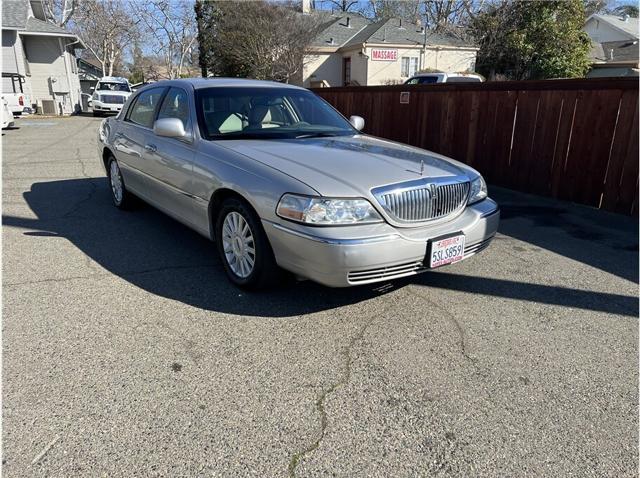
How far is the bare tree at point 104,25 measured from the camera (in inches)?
1638

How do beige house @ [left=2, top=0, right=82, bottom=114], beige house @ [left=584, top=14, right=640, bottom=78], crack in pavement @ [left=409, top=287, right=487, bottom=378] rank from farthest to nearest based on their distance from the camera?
beige house @ [left=584, top=14, right=640, bottom=78]
beige house @ [left=2, top=0, right=82, bottom=114]
crack in pavement @ [left=409, top=287, right=487, bottom=378]

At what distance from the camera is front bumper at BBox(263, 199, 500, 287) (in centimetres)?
310

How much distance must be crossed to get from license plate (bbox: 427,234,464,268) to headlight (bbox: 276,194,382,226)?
1.47 ft

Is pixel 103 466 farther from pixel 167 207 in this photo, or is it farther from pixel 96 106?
pixel 96 106

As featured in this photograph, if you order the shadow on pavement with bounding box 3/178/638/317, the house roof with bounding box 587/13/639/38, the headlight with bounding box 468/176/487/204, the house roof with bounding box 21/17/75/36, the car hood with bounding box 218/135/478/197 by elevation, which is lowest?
the shadow on pavement with bounding box 3/178/638/317

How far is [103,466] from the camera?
85.4 inches

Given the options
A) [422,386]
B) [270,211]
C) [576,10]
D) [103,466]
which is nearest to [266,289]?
[270,211]

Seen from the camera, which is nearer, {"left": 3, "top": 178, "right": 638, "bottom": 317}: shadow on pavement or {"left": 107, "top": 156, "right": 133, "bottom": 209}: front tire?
{"left": 3, "top": 178, "right": 638, "bottom": 317}: shadow on pavement

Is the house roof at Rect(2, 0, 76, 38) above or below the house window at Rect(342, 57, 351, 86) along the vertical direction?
above

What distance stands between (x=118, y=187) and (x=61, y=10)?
41.0m

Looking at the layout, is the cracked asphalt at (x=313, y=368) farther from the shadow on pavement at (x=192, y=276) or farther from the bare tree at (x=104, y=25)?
the bare tree at (x=104, y=25)

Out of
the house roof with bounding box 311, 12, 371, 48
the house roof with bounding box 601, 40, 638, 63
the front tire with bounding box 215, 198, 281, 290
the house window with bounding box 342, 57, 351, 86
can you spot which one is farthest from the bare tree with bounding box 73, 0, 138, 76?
the front tire with bounding box 215, 198, 281, 290

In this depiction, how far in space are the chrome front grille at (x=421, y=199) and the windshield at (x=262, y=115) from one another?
4.73 feet

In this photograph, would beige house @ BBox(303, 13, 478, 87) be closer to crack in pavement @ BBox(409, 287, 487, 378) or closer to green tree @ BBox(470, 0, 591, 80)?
green tree @ BBox(470, 0, 591, 80)
